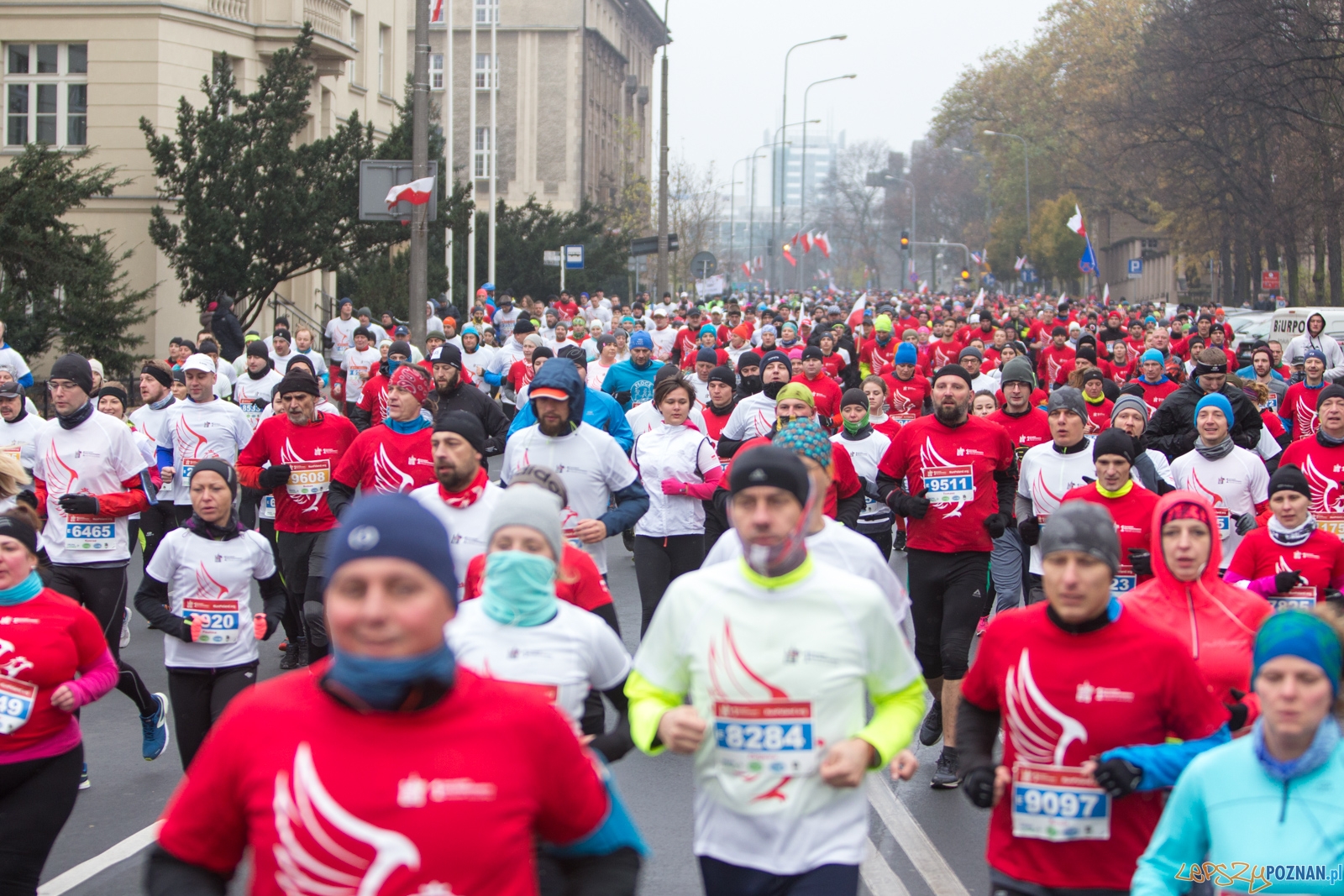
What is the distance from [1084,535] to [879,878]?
2610mm

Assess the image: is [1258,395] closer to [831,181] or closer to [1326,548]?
[1326,548]

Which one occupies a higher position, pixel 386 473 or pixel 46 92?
pixel 46 92

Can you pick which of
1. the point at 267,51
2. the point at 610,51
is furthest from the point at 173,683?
the point at 610,51

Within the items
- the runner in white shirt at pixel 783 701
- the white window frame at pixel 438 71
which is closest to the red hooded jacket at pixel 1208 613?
the runner in white shirt at pixel 783 701

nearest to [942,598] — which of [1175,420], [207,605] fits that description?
[207,605]

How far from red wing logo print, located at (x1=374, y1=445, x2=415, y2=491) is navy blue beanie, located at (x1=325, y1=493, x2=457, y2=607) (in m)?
5.63

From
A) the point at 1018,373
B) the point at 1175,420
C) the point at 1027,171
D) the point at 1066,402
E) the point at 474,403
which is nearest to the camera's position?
the point at 1066,402

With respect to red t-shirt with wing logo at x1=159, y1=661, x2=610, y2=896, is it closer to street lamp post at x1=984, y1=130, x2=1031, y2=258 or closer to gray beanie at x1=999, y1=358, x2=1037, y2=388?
gray beanie at x1=999, y1=358, x2=1037, y2=388

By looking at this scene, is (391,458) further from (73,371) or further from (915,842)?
(915,842)

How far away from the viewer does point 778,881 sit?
3965mm

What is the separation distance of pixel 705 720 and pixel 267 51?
102 feet

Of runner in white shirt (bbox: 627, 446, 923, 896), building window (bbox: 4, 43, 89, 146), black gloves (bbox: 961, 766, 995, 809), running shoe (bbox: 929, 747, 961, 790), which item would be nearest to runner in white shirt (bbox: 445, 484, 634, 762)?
runner in white shirt (bbox: 627, 446, 923, 896)

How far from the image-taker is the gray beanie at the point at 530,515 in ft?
14.1

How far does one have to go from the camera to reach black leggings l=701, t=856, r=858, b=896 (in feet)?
12.9
